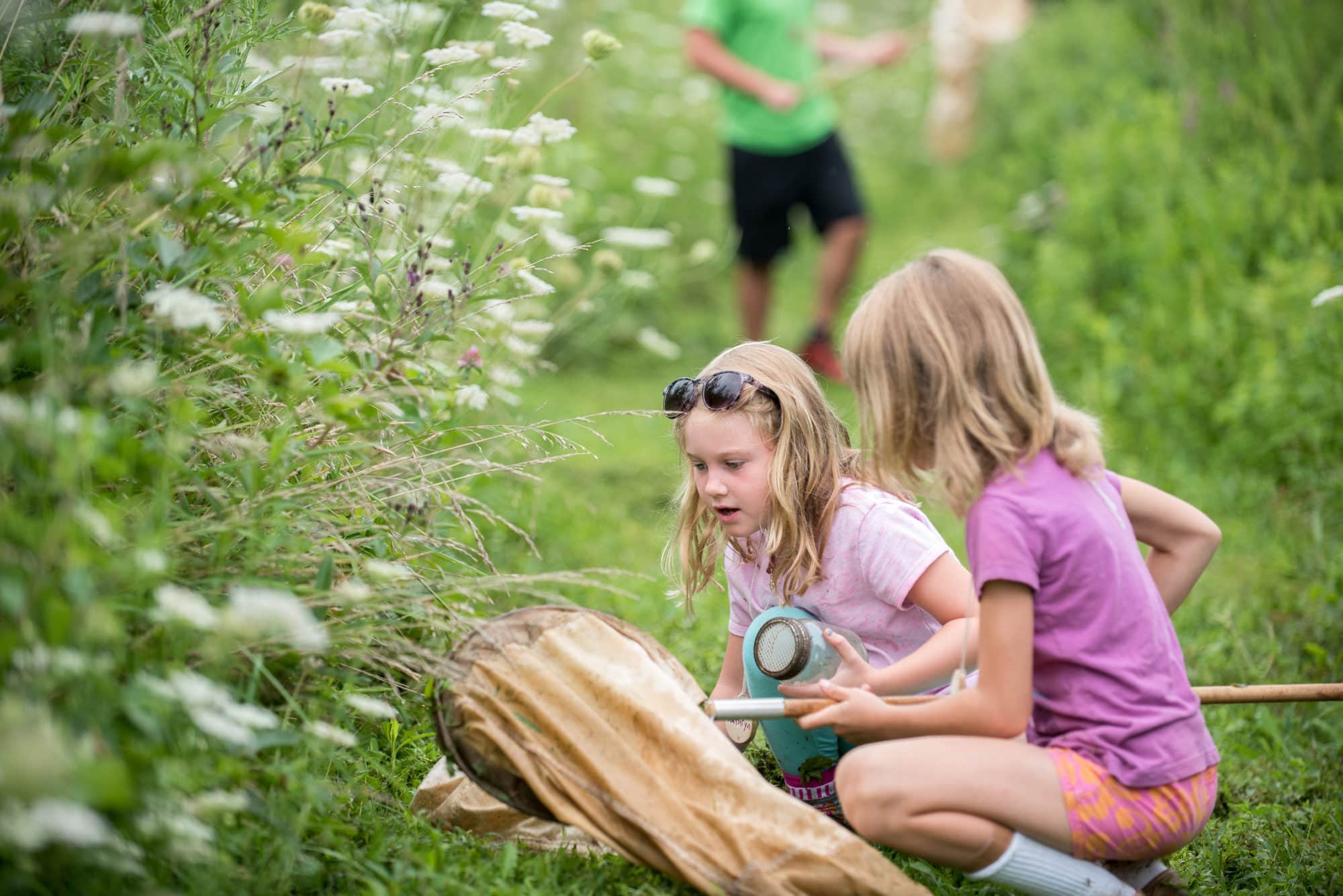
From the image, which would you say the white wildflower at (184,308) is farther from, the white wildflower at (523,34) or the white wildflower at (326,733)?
the white wildflower at (523,34)

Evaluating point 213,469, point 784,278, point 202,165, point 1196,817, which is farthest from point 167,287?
point 784,278

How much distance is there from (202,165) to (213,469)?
542 mm

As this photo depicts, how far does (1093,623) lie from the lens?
1.79 m

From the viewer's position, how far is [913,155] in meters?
9.97

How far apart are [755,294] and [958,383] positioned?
3.79 m

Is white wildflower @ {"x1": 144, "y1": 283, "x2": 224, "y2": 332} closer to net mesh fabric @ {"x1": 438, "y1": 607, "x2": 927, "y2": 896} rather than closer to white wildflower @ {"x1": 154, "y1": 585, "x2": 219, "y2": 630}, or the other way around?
white wildflower @ {"x1": 154, "y1": 585, "x2": 219, "y2": 630}

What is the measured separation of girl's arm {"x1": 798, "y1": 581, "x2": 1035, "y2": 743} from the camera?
1.74 m

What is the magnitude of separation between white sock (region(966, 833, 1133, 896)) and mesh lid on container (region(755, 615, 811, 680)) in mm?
467

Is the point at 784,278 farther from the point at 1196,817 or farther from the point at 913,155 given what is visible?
the point at 1196,817

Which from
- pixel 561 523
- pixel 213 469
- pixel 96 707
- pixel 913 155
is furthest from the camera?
pixel 913 155

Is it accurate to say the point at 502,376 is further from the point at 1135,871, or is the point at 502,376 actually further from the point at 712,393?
the point at 1135,871

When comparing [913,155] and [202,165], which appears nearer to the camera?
[202,165]

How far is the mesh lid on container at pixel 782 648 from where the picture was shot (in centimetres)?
213

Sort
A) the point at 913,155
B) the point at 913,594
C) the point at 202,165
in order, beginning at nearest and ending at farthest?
the point at 202,165 → the point at 913,594 → the point at 913,155
